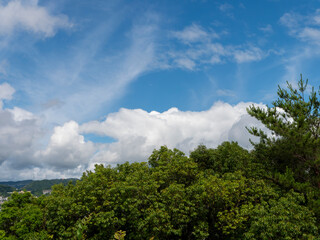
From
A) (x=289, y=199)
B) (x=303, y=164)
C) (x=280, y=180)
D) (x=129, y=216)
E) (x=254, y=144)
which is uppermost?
(x=254, y=144)

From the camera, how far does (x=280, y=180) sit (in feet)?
84.8

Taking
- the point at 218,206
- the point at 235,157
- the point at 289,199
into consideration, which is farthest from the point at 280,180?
the point at 218,206

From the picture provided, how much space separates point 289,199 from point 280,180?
142 inches

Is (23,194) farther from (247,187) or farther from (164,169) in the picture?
(247,187)

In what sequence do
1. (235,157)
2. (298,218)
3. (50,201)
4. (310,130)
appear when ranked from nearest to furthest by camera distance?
(298,218) → (50,201) → (310,130) → (235,157)

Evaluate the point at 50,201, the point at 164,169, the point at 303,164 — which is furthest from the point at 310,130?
the point at 50,201

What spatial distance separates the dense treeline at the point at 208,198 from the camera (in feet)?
67.9

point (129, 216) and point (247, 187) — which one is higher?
point (247, 187)

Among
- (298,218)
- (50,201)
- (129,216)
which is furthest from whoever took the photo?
(50,201)

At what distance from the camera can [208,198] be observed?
22625mm

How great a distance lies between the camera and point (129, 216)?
22.4 meters

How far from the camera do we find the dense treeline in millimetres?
20703

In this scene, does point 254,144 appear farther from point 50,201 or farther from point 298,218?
point 50,201

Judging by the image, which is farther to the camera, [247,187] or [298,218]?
[247,187]
